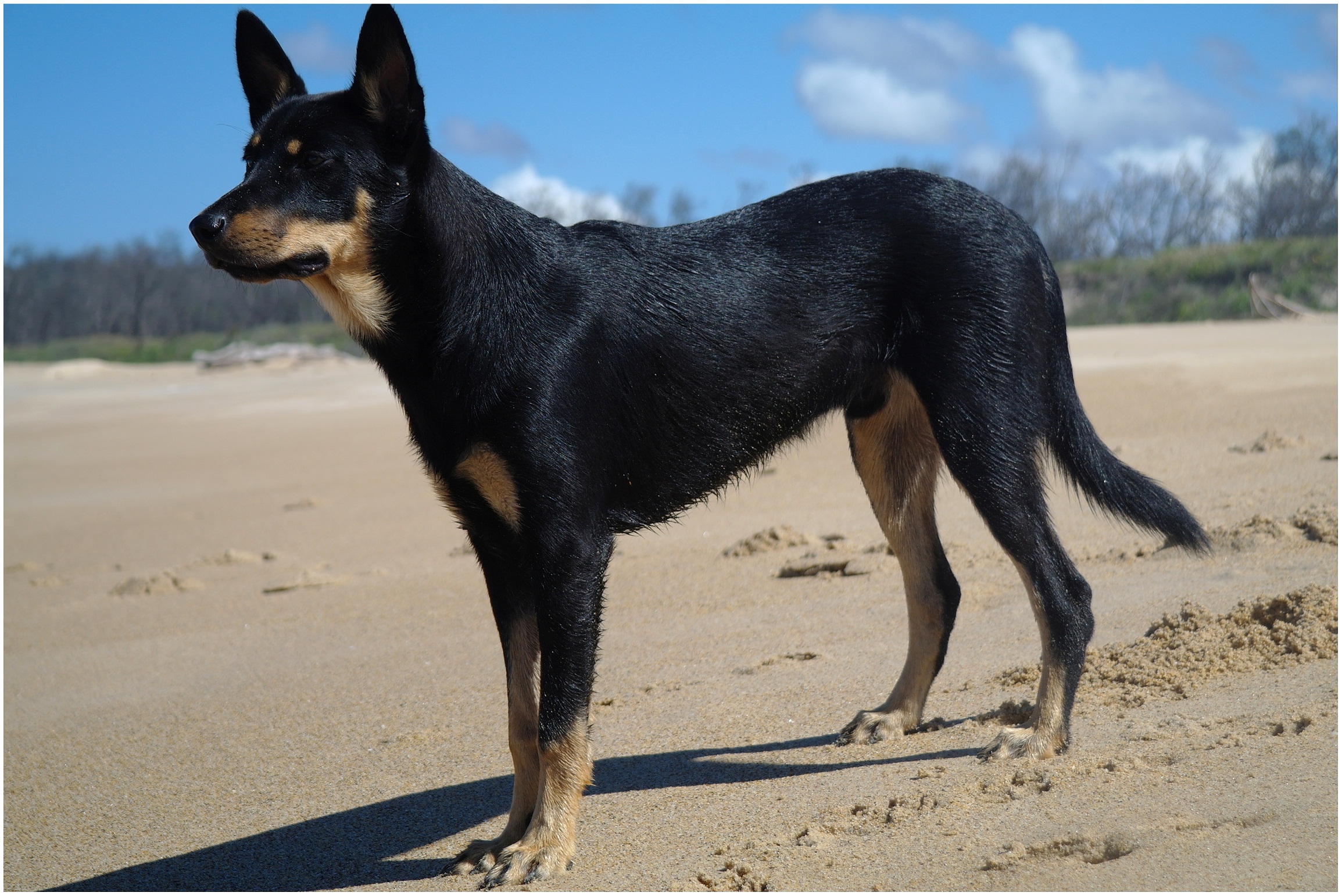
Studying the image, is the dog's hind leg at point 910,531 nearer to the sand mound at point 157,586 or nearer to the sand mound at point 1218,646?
the sand mound at point 1218,646

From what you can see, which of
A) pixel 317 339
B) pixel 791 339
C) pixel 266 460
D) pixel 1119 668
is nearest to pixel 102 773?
pixel 791 339

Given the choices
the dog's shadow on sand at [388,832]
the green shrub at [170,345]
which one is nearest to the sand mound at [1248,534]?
the dog's shadow on sand at [388,832]

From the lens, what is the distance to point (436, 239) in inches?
132

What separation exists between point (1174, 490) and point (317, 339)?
124 ft

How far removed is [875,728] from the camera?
411 centimetres

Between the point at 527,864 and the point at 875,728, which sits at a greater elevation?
the point at 875,728

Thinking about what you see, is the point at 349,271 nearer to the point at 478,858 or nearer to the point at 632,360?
→ the point at 632,360

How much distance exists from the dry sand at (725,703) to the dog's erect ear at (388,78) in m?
1.96

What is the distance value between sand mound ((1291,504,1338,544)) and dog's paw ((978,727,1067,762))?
8.17 feet

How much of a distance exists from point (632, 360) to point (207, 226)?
1264 mm

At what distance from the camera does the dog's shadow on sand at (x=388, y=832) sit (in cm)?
355

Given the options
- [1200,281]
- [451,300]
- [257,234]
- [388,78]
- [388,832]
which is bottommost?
[388,832]

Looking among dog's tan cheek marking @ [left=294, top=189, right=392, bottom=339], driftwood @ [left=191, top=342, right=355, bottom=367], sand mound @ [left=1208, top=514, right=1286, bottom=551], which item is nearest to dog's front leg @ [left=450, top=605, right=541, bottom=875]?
dog's tan cheek marking @ [left=294, top=189, right=392, bottom=339]

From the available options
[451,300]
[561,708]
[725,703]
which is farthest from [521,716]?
[725,703]
